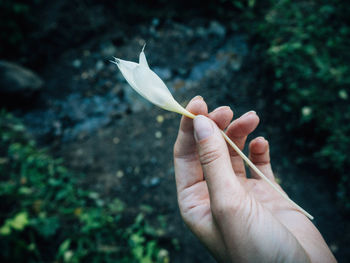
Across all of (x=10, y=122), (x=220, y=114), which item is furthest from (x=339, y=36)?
(x=10, y=122)

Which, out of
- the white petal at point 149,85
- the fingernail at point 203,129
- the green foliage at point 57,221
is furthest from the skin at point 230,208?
the green foliage at point 57,221

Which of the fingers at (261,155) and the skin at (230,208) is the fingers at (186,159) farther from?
the fingers at (261,155)

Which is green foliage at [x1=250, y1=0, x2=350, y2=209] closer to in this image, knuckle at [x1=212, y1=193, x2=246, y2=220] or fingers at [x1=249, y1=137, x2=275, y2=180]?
fingers at [x1=249, y1=137, x2=275, y2=180]

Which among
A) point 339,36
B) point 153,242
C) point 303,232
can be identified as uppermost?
point 339,36

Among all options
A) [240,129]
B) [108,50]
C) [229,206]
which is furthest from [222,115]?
[108,50]

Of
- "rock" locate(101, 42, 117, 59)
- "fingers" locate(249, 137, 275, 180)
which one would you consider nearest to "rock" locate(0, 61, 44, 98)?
"rock" locate(101, 42, 117, 59)

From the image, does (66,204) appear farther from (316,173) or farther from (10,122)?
(316,173)
